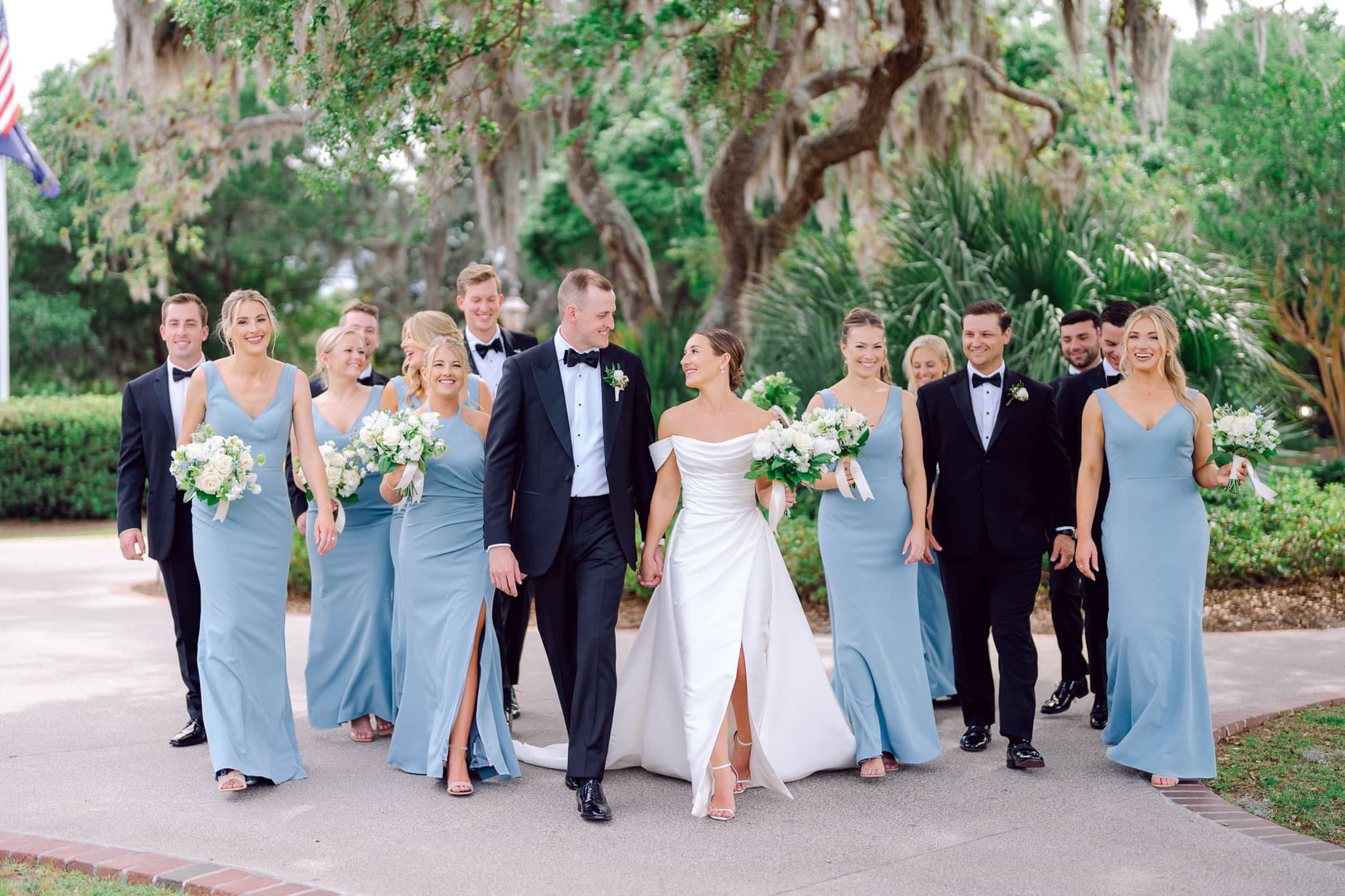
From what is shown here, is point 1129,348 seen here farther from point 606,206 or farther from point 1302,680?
point 606,206

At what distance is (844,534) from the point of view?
5938mm

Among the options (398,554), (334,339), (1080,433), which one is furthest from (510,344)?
(1080,433)

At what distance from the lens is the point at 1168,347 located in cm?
574

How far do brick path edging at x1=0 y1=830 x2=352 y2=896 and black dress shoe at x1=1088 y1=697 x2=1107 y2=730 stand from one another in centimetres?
411

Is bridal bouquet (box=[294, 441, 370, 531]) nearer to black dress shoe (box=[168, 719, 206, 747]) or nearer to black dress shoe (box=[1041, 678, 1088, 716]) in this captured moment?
black dress shoe (box=[168, 719, 206, 747])

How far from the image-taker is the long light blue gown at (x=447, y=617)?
5.58 metres

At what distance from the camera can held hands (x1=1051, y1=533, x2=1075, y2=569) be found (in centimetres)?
614

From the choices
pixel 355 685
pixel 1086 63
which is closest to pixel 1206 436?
pixel 355 685

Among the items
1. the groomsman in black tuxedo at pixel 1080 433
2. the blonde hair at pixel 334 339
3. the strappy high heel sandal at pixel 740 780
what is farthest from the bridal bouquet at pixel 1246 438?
the blonde hair at pixel 334 339

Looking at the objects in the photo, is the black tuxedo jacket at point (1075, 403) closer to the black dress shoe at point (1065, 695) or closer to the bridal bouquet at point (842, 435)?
the black dress shoe at point (1065, 695)

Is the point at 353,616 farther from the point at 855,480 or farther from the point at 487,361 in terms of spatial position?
the point at 855,480

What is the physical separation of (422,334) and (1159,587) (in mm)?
3579

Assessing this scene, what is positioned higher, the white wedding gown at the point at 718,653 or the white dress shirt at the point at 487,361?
the white dress shirt at the point at 487,361

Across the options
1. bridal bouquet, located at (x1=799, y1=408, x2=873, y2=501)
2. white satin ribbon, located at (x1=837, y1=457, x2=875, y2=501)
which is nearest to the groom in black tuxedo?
bridal bouquet, located at (x1=799, y1=408, x2=873, y2=501)
